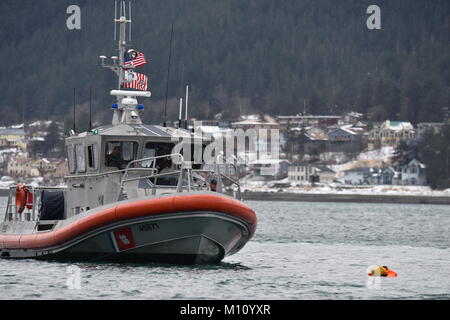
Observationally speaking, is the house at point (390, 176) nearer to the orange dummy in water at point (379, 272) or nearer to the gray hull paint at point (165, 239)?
the orange dummy in water at point (379, 272)

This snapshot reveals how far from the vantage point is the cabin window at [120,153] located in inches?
998

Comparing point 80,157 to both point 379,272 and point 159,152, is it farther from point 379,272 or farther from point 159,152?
point 379,272

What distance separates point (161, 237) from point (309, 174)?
15458 centimetres

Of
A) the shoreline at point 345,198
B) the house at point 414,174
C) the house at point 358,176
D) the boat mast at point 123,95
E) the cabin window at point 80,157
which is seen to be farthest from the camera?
the house at point 358,176

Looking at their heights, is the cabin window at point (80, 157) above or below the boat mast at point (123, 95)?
below

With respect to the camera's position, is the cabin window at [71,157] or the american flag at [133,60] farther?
the american flag at [133,60]

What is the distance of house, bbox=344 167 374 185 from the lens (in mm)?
176500

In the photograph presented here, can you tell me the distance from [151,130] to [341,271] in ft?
18.9

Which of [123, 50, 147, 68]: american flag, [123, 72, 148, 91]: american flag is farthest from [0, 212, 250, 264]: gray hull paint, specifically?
[123, 50, 147, 68]: american flag

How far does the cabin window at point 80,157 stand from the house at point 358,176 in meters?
151

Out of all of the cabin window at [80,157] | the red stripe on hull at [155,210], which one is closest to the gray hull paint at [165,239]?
the red stripe on hull at [155,210]

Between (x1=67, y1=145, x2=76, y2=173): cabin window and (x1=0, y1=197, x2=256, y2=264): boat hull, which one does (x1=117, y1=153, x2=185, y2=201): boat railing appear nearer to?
(x1=0, y1=197, x2=256, y2=264): boat hull

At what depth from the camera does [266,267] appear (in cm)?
2706
